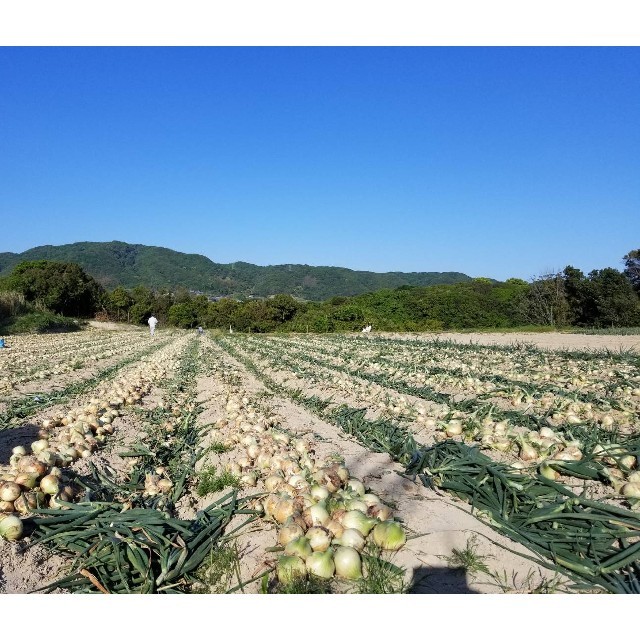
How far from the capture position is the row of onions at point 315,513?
213 centimetres

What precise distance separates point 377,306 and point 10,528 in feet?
155

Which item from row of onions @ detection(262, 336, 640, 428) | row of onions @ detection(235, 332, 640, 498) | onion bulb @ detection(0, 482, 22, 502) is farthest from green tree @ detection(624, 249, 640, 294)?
onion bulb @ detection(0, 482, 22, 502)

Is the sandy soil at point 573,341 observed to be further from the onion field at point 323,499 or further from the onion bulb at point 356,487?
the onion bulb at point 356,487

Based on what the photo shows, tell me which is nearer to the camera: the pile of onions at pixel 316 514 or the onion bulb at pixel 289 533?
the pile of onions at pixel 316 514

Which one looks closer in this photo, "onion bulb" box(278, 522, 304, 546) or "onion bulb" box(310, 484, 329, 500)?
"onion bulb" box(278, 522, 304, 546)

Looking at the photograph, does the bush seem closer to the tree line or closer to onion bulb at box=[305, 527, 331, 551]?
the tree line

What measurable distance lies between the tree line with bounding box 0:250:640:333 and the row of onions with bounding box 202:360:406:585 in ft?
103

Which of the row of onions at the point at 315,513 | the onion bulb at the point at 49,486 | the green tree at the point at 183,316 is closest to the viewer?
the row of onions at the point at 315,513

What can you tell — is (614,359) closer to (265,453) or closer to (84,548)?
(265,453)

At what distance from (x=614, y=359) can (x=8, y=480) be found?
1097cm

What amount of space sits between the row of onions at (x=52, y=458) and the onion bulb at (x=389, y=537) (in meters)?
1.94

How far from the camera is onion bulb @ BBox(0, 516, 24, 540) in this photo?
2.44 m

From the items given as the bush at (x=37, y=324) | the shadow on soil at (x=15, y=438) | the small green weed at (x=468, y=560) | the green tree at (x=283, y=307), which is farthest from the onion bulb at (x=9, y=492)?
the green tree at (x=283, y=307)

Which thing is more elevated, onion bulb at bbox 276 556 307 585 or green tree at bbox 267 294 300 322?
green tree at bbox 267 294 300 322
